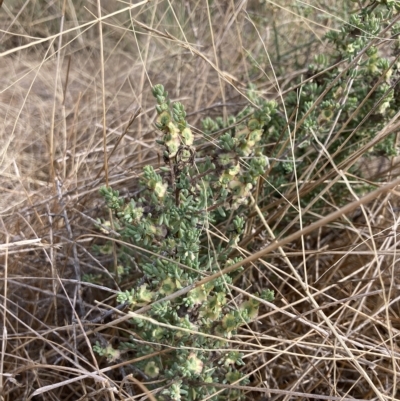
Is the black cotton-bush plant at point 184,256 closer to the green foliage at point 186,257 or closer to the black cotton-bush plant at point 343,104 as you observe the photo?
the green foliage at point 186,257

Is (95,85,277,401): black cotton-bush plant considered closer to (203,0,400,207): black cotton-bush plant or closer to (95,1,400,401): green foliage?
(95,1,400,401): green foliage

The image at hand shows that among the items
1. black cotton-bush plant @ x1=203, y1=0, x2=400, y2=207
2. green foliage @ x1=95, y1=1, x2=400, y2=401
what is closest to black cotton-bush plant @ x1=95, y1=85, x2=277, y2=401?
green foliage @ x1=95, y1=1, x2=400, y2=401

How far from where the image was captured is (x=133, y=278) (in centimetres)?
131

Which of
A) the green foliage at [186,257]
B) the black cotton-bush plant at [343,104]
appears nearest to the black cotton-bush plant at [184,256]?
the green foliage at [186,257]

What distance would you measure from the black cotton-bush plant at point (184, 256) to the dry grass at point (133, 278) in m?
0.06

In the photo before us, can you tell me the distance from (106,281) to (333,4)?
46.3 inches

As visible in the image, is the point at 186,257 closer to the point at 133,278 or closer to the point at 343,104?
the point at 133,278

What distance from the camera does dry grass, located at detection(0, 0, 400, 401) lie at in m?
1.08

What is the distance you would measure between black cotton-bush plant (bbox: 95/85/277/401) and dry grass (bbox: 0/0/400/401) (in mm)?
61

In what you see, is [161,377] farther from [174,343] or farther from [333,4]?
[333,4]

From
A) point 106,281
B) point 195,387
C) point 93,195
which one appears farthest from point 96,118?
point 195,387

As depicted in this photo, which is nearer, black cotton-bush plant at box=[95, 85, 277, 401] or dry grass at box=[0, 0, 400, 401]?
black cotton-bush plant at box=[95, 85, 277, 401]

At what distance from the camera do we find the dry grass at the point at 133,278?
1075 mm

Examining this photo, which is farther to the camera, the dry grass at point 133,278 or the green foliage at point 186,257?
the dry grass at point 133,278
